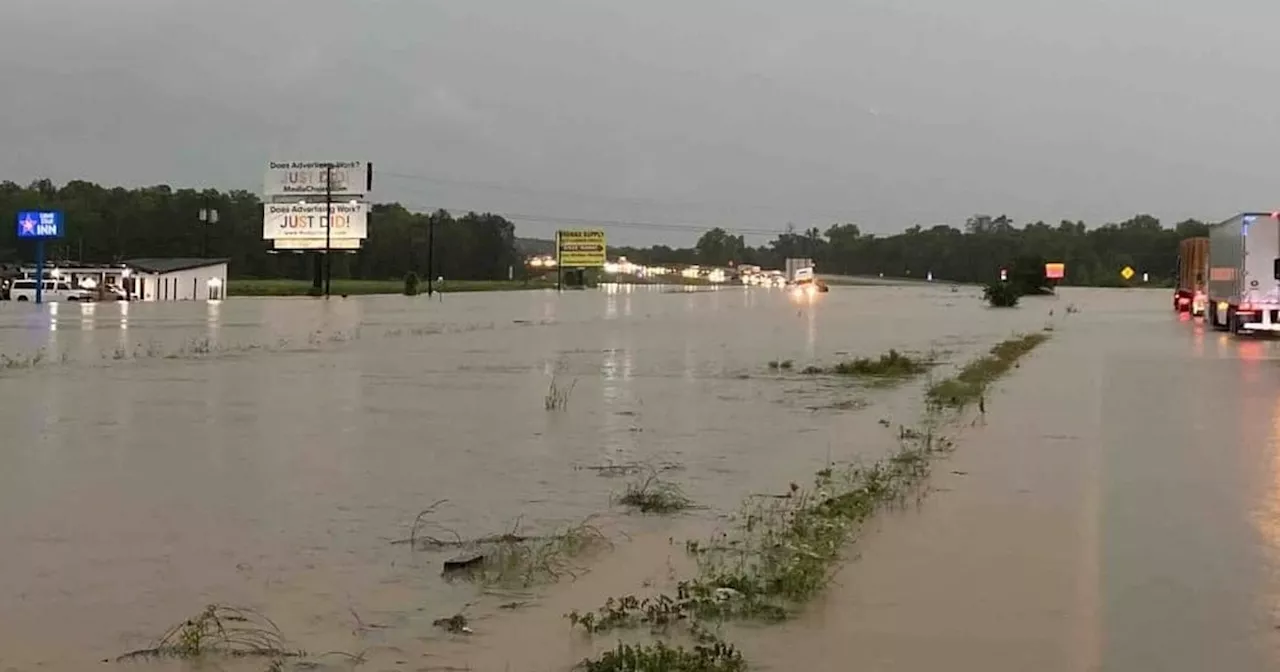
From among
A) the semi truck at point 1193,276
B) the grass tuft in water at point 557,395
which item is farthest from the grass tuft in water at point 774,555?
the semi truck at point 1193,276

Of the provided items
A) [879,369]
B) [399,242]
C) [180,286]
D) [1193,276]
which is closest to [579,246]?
[399,242]

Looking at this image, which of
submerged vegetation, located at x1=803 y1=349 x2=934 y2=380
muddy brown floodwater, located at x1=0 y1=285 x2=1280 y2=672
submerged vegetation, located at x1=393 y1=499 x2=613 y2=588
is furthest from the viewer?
submerged vegetation, located at x1=803 y1=349 x2=934 y2=380

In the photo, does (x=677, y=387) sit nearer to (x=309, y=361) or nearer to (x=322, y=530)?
(x=309, y=361)

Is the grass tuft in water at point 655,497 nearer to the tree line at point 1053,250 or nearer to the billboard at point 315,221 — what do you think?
the billboard at point 315,221

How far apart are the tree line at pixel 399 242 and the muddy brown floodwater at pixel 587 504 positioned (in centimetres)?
8608

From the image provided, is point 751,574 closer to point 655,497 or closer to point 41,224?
point 655,497

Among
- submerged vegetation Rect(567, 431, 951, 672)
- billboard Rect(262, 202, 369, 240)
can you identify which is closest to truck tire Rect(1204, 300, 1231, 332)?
submerged vegetation Rect(567, 431, 951, 672)

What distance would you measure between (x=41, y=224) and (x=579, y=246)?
204 feet

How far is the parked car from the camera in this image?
7756 cm

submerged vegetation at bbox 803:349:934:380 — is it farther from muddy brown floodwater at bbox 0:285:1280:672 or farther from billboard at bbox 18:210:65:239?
billboard at bbox 18:210:65:239

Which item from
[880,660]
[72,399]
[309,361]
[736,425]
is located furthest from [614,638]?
[309,361]

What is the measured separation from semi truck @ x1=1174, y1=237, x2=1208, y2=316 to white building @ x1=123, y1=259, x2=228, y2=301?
5536cm

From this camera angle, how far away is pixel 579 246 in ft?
443

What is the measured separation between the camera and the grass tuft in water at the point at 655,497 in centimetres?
1069
